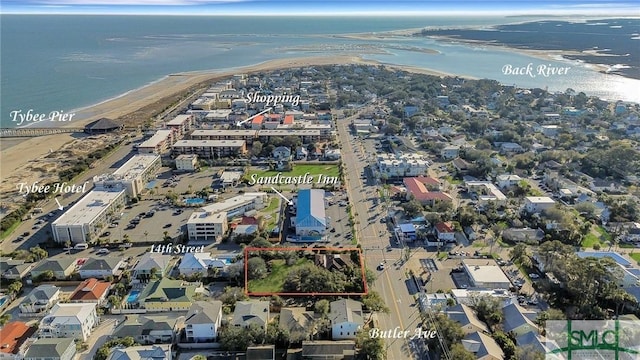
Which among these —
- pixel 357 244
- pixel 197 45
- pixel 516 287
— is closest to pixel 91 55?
pixel 197 45

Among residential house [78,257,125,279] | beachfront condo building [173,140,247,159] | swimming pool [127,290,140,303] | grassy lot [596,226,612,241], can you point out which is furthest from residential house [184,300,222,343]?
beachfront condo building [173,140,247,159]

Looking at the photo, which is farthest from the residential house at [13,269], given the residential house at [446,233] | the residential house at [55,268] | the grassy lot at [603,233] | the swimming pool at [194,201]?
the grassy lot at [603,233]

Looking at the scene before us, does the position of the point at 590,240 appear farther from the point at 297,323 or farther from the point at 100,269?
the point at 100,269

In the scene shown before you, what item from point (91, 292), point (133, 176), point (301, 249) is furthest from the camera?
point (133, 176)

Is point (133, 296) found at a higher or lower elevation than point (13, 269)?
lower

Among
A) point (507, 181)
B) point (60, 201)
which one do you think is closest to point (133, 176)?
point (60, 201)

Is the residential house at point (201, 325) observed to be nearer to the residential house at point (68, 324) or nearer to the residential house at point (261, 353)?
the residential house at point (261, 353)

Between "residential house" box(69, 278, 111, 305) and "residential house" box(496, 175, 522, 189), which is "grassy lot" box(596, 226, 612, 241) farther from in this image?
"residential house" box(69, 278, 111, 305)
